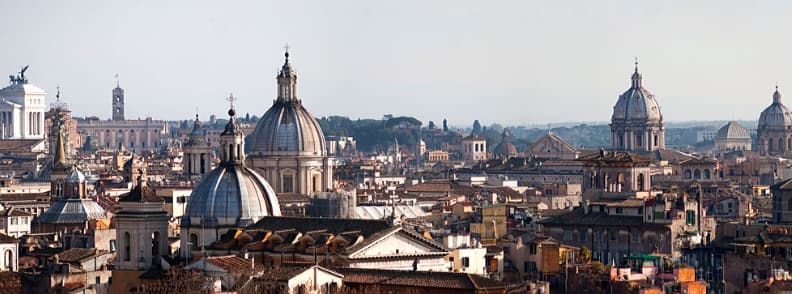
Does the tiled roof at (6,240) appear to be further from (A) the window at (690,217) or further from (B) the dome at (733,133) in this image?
(B) the dome at (733,133)

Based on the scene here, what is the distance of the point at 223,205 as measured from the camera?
59.6 meters

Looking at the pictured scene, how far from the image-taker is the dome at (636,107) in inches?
5148

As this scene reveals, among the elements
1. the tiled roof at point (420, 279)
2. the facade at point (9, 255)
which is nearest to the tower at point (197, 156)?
the facade at point (9, 255)

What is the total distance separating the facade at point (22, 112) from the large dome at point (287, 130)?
281ft

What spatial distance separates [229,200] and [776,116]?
97.0m

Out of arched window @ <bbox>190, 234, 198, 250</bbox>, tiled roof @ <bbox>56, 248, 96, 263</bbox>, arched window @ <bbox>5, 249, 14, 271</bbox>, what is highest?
arched window @ <bbox>190, 234, 198, 250</bbox>

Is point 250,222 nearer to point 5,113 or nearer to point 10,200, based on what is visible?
point 10,200

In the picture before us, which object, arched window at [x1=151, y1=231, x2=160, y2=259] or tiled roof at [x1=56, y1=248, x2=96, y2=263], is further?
tiled roof at [x1=56, y1=248, x2=96, y2=263]

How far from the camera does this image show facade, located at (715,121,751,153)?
185 metres

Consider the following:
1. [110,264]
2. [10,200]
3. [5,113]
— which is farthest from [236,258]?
[5,113]

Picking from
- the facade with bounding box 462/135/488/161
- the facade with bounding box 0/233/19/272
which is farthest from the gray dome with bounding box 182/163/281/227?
the facade with bounding box 462/135/488/161

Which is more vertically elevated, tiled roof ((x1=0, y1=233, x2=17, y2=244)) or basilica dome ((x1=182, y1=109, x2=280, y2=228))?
basilica dome ((x1=182, y1=109, x2=280, y2=228))

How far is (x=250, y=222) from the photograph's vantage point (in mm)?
59344

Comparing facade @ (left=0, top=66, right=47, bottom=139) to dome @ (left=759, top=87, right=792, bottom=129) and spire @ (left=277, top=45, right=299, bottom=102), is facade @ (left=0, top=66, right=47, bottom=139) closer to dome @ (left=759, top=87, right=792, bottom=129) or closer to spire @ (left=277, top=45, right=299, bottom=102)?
dome @ (left=759, top=87, right=792, bottom=129)
